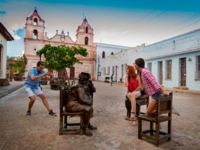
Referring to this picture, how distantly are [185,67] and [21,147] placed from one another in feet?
56.7

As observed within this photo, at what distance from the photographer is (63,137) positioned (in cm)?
337

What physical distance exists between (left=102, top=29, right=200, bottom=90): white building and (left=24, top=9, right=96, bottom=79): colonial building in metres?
20.7

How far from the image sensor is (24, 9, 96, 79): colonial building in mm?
36875

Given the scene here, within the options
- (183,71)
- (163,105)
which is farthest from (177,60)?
(163,105)

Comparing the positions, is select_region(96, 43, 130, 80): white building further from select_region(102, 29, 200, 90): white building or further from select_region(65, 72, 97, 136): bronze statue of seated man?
select_region(65, 72, 97, 136): bronze statue of seated man

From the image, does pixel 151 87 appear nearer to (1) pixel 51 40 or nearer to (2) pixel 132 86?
(2) pixel 132 86

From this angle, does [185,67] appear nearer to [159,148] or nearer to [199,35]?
[199,35]

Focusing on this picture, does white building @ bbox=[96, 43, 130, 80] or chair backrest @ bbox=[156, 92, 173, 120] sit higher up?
white building @ bbox=[96, 43, 130, 80]

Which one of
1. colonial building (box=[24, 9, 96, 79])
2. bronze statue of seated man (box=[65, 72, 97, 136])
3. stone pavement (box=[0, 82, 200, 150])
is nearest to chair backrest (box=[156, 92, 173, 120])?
stone pavement (box=[0, 82, 200, 150])

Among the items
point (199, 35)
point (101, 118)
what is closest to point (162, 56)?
point (199, 35)

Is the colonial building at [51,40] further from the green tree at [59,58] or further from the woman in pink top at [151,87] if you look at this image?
the woman in pink top at [151,87]

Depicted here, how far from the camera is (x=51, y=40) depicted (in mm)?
40688

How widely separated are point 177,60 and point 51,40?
3124cm

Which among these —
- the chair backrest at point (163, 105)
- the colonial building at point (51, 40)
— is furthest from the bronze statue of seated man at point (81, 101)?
the colonial building at point (51, 40)
